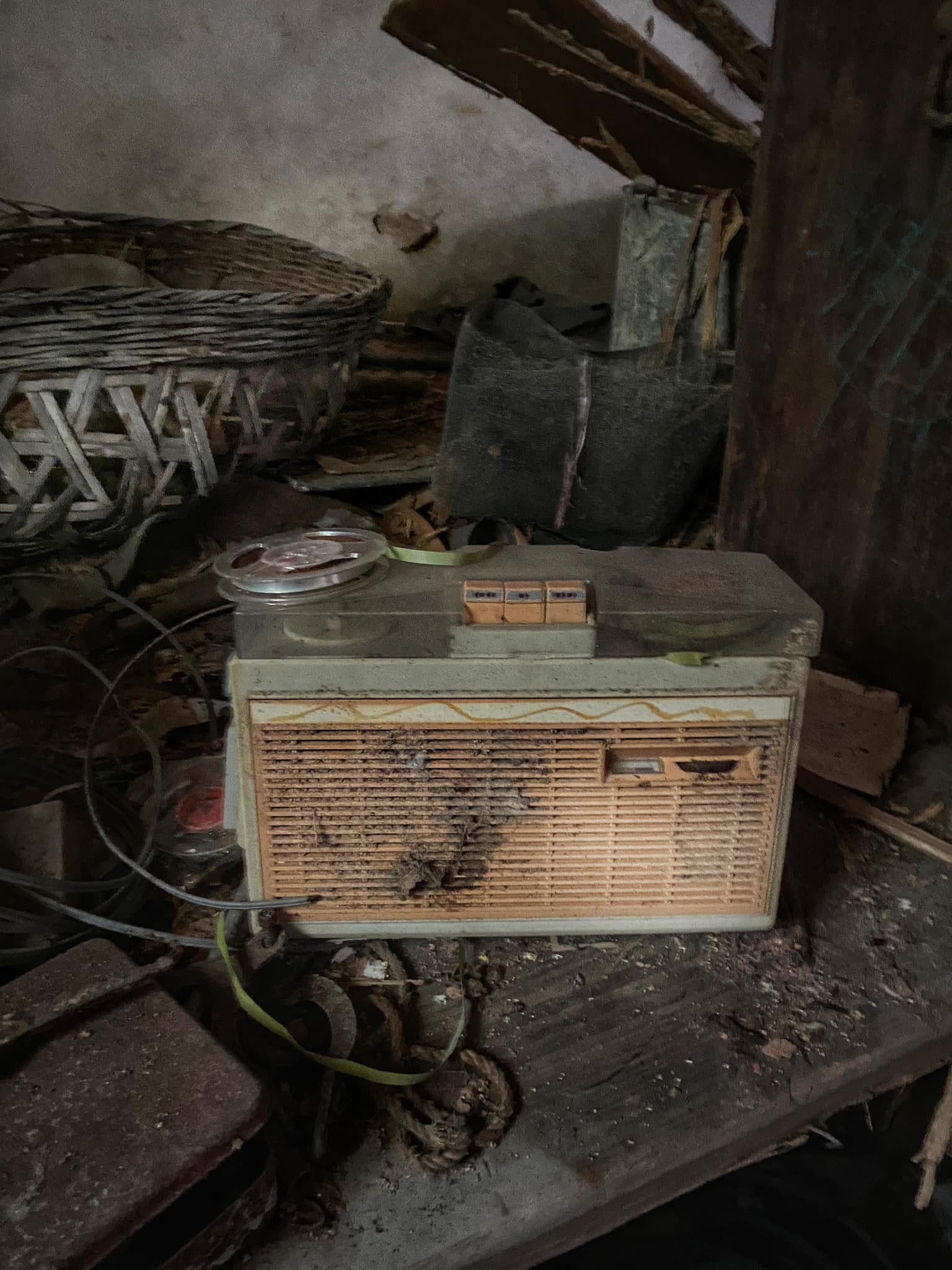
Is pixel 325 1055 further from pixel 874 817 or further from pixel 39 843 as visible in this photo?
pixel 874 817

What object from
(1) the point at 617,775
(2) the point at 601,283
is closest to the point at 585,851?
(1) the point at 617,775

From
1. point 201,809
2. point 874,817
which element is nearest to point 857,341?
point 874,817

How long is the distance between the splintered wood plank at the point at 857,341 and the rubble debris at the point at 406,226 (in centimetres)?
91

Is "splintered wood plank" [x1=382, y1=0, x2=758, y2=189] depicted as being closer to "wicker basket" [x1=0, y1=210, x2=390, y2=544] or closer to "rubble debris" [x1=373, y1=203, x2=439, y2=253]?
"rubble debris" [x1=373, y1=203, x2=439, y2=253]

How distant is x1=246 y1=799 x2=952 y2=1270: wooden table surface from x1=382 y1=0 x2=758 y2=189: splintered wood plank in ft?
4.99

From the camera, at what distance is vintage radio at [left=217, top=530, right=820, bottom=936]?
0.69 metres

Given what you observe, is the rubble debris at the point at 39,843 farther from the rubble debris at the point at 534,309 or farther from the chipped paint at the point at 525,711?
the rubble debris at the point at 534,309

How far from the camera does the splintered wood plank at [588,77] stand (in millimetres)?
1755

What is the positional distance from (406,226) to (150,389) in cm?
107

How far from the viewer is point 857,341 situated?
1133 mm

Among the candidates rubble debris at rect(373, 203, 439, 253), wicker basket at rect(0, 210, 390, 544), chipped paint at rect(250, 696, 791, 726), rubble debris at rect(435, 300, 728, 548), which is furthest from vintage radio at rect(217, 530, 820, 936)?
rubble debris at rect(373, 203, 439, 253)

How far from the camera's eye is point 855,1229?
853 millimetres

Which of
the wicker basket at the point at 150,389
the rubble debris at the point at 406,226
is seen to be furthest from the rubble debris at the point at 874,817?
the rubble debris at the point at 406,226

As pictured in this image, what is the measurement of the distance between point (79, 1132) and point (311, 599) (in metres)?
0.39
